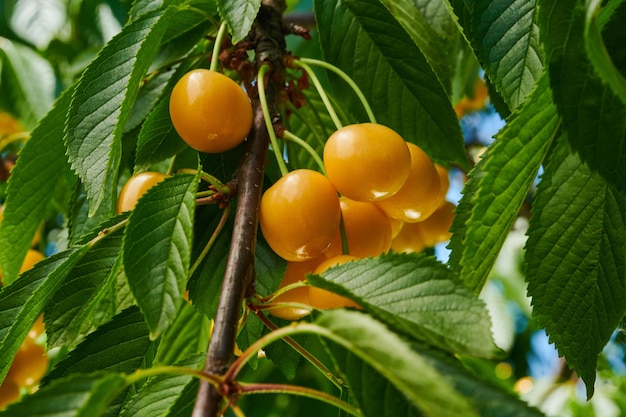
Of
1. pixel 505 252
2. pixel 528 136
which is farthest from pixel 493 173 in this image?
pixel 505 252

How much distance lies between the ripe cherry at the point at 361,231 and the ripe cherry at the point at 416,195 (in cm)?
2

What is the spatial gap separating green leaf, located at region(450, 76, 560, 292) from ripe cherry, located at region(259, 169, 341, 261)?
0.15m

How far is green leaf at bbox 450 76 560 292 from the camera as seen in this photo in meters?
0.70

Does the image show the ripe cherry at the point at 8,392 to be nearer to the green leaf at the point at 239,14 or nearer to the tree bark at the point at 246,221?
the tree bark at the point at 246,221

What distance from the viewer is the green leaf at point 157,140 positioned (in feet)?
3.19

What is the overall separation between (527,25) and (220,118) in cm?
36

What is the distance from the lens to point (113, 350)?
2.79 ft

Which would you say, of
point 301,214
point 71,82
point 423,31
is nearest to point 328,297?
point 301,214

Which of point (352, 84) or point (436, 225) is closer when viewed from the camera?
point (352, 84)

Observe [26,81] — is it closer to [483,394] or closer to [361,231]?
[361,231]

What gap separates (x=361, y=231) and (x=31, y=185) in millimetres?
489

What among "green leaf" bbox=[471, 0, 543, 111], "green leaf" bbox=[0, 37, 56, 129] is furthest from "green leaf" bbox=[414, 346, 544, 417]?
"green leaf" bbox=[0, 37, 56, 129]

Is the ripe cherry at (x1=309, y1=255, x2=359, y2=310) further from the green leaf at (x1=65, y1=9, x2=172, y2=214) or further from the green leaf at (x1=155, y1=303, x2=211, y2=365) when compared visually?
the green leaf at (x1=155, y1=303, x2=211, y2=365)

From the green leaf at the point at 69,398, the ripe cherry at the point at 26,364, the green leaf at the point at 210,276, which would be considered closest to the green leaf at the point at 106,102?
→ the green leaf at the point at 210,276
